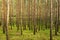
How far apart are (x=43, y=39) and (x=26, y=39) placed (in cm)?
161

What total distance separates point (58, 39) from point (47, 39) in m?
1.32

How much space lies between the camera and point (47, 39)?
54.9ft

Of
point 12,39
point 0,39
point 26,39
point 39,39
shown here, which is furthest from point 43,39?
point 0,39

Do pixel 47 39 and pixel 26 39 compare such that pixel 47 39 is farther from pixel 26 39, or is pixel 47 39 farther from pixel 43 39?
pixel 26 39

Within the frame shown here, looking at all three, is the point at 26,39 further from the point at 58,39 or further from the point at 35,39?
the point at 58,39

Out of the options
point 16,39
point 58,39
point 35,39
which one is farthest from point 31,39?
point 58,39

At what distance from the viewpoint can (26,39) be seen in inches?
643

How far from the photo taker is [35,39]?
16.5 m

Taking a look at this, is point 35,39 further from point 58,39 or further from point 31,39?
point 58,39

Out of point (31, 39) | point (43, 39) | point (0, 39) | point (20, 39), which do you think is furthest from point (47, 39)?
point (0, 39)

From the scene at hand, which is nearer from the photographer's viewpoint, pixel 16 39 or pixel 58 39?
pixel 16 39

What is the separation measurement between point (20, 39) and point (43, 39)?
2163 mm

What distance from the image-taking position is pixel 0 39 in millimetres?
16250

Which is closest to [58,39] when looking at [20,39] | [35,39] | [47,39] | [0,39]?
[47,39]
